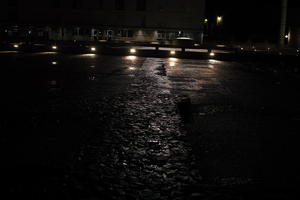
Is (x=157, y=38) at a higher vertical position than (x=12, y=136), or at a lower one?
higher

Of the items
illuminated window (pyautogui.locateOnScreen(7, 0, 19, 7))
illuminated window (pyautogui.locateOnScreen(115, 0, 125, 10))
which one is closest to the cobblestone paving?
illuminated window (pyautogui.locateOnScreen(115, 0, 125, 10))

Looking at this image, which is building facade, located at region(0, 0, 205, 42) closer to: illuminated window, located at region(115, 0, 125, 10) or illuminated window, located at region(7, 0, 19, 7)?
illuminated window, located at region(115, 0, 125, 10)

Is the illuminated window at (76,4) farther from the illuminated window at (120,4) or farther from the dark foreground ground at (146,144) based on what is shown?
the dark foreground ground at (146,144)

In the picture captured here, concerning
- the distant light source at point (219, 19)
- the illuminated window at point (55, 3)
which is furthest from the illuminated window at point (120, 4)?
the distant light source at point (219, 19)

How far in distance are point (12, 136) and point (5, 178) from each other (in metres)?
1.93

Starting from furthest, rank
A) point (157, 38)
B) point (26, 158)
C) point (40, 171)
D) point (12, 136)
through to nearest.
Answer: point (157, 38), point (12, 136), point (26, 158), point (40, 171)

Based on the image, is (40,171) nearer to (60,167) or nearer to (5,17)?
(60,167)

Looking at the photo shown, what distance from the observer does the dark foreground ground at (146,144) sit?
4211 mm

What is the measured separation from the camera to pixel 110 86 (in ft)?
40.8

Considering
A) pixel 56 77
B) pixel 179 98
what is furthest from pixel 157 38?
pixel 179 98

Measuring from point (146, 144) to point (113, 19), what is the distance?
56648 millimetres

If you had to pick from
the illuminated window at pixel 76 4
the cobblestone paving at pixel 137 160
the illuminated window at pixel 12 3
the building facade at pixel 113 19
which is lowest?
the cobblestone paving at pixel 137 160

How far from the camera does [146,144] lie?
5.91 m

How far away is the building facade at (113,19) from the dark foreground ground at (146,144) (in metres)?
49.3
